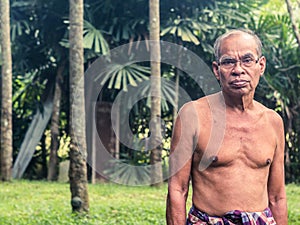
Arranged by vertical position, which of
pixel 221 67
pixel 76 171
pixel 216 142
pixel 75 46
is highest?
pixel 75 46

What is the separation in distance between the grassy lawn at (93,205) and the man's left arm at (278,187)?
4.66 meters

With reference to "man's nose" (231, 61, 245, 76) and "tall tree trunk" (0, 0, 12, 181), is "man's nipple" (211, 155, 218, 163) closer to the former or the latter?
"man's nose" (231, 61, 245, 76)

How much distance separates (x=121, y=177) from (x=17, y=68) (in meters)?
3.88

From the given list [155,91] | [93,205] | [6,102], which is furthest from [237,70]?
[6,102]

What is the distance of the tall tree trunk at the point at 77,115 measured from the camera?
7.50m

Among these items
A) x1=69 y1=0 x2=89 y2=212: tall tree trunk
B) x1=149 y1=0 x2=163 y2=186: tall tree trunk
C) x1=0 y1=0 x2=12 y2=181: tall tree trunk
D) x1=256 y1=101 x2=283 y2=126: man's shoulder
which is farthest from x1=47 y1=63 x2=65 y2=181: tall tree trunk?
x1=256 y1=101 x2=283 y2=126: man's shoulder

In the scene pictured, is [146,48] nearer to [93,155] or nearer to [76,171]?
[93,155]

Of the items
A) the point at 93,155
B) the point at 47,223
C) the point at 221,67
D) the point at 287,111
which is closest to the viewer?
the point at 221,67

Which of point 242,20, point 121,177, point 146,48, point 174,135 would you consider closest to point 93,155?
point 121,177

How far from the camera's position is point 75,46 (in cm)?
761

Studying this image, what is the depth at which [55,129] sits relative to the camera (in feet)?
48.2

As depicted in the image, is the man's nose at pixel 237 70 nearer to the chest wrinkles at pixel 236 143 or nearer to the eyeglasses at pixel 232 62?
the eyeglasses at pixel 232 62

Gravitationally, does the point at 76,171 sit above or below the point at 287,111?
below

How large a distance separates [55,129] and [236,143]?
40.8ft
